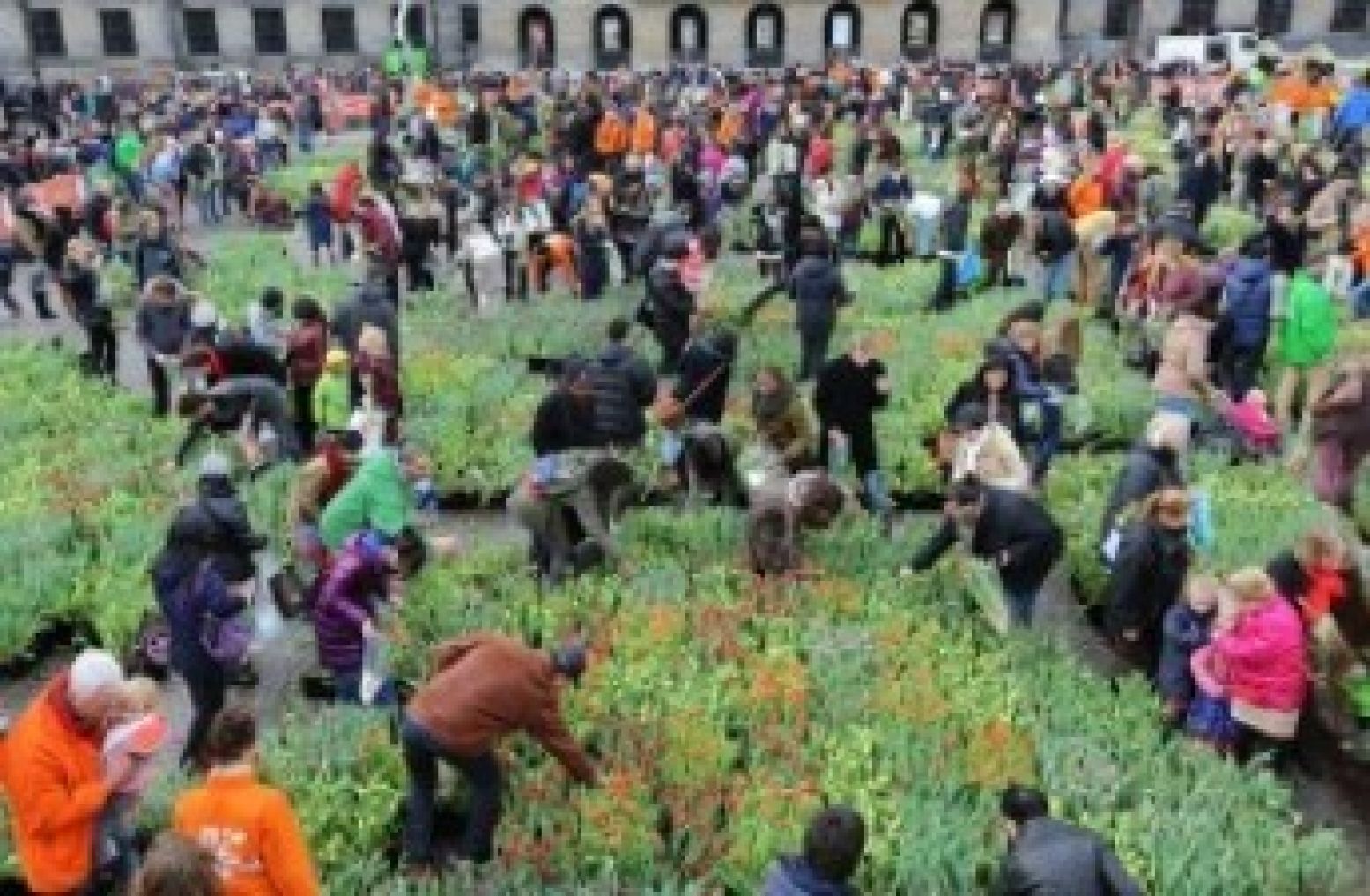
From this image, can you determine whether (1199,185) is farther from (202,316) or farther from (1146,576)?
(202,316)

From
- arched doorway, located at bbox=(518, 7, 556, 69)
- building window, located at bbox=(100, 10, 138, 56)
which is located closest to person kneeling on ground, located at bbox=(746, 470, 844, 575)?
arched doorway, located at bbox=(518, 7, 556, 69)

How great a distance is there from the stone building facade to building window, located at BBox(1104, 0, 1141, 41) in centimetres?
5

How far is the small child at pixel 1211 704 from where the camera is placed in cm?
796

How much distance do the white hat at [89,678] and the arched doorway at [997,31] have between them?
5443 centimetres

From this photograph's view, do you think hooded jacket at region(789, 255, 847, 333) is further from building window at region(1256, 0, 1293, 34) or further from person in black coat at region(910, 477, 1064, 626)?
building window at region(1256, 0, 1293, 34)

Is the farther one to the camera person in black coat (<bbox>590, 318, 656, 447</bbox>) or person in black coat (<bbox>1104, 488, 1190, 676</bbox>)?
person in black coat (<bbox>590, 318, 656, 447</bbox>)

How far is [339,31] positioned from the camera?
5738 centimetres

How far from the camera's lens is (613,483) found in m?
10.3

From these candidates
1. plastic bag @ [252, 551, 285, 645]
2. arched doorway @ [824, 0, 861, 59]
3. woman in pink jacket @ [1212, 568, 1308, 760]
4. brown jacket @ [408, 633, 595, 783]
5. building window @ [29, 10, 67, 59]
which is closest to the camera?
brown jacket @ [408, 633, 595, 783]

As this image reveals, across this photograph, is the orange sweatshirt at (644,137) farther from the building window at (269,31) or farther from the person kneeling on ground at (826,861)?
the building window at (269,31)

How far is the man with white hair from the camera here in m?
6.04

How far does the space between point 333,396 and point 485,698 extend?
5.74 meters

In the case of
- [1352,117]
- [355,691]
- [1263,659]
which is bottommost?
[355,691]

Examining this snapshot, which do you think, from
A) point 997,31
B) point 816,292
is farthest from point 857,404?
point 997,31
